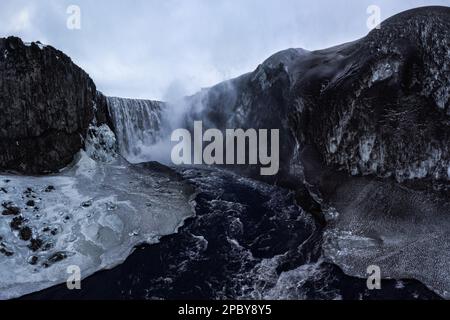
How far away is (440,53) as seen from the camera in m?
22.8

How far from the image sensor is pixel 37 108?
28.4 meters

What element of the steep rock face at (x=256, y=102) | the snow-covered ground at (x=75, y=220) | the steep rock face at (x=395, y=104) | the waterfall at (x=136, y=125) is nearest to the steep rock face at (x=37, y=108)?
the snow-covered ground at (x=75, y=220)

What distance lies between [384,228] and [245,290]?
8.76 meters

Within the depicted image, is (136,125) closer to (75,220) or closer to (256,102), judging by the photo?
(256,102)

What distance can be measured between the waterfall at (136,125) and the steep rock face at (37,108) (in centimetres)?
801

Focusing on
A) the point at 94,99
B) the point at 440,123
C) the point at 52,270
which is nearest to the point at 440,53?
the point at 440,123

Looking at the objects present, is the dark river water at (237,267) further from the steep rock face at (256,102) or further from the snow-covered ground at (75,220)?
the steep rock face at (256,102)

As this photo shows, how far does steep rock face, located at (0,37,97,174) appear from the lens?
27.1 m

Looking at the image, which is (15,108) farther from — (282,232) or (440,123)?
(440,123)

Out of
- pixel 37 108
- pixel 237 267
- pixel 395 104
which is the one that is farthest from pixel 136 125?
pixel 237 267

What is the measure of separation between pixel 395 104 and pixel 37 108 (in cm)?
2475

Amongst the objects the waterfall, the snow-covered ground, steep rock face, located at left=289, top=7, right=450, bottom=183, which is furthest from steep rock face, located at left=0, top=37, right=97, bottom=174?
steep rock face, located at left=289, top=7, right=450, bottom=183

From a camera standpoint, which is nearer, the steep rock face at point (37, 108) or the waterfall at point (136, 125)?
the steep rock face at point (37, 108)

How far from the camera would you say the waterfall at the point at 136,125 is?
3972cm
